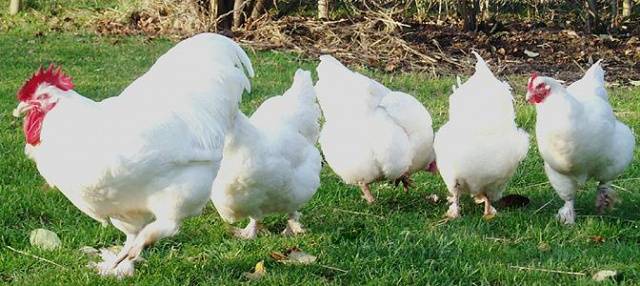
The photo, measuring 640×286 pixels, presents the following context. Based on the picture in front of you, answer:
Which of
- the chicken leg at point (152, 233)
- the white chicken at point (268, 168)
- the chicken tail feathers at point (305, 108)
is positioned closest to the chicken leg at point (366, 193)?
the chicken tail feathers at point (305, 108)

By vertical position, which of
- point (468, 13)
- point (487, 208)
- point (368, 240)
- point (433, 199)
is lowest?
point (468, 13)

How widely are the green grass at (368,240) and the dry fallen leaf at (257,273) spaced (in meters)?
0.05

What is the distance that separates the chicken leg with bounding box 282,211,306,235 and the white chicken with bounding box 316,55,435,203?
0.88 metres

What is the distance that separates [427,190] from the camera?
661 centimetres

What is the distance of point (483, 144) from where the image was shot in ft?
18.7

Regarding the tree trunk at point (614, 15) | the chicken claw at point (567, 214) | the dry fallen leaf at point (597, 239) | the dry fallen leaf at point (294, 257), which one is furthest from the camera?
the tree trunk at point (614, 15)

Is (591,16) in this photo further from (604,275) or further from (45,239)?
(45,239)

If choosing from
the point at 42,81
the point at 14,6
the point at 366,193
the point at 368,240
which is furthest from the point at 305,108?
the point at 14,6

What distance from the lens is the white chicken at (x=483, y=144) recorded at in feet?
18.6

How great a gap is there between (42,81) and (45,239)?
3.96 ft

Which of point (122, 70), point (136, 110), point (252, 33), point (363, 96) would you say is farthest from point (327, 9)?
point (136, 110)

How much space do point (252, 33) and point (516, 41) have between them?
4.12m

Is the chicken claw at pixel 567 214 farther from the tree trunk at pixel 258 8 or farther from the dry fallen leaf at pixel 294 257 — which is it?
the tree trunk at pixel 258 8

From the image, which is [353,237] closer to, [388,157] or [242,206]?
[242,206]
